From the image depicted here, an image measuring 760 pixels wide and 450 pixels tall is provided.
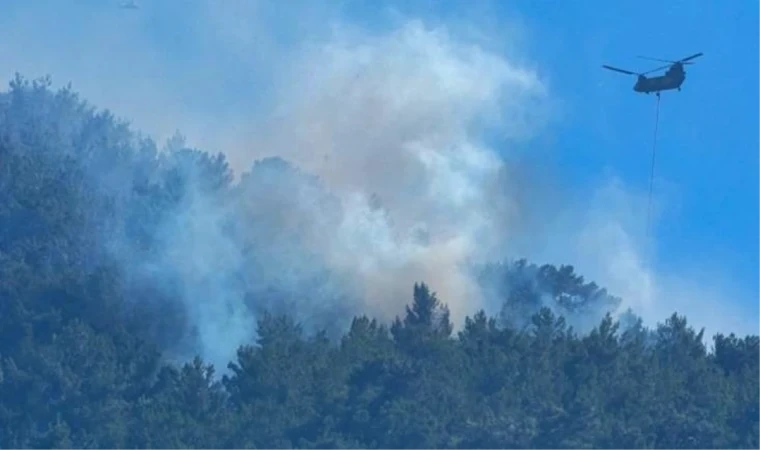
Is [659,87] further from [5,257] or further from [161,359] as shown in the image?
[5,257]

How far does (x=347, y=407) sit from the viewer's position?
6800 cm

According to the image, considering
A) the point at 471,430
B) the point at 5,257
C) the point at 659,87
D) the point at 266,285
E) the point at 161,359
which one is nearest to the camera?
the point at 659,87

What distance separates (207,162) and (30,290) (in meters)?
26.5

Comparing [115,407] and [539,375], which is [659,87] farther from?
[115,407]

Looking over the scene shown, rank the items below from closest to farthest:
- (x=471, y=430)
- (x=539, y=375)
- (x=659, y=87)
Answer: (x=659, y=87) → (x=471, y=430) → (x=539, y=375)

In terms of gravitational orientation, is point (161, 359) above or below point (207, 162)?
below

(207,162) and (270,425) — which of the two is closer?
(270,425)

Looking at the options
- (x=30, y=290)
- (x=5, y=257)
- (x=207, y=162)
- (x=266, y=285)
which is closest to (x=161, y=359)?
(x=30, y=290)

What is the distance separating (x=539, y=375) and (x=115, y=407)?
14.3m

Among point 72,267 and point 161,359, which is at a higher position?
point 72,267

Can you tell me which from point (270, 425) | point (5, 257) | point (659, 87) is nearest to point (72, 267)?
point (5, 257)

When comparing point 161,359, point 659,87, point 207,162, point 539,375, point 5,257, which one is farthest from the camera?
point 207,162

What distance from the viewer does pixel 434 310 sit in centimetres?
7925

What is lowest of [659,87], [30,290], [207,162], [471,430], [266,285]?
[471,430]
